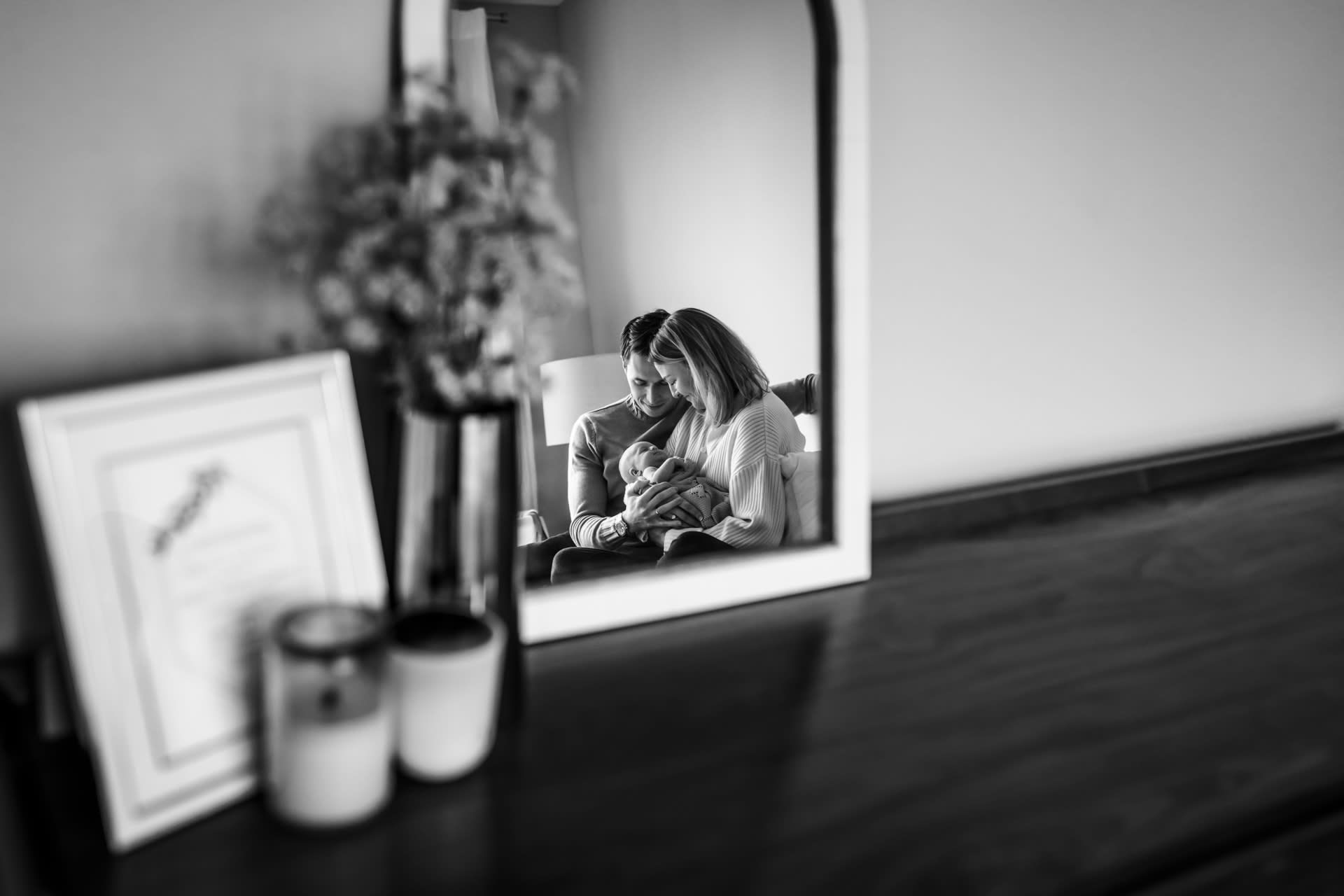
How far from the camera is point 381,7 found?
2.72 ft

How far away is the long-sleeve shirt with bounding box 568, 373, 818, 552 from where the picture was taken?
0.93 metres

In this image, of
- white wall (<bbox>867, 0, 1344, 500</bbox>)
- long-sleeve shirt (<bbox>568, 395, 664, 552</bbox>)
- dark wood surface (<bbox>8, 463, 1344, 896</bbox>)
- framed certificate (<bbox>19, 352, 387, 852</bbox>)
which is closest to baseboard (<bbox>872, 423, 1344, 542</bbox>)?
white wall (<bbox>867, 0, 1344, 500</bbox>)

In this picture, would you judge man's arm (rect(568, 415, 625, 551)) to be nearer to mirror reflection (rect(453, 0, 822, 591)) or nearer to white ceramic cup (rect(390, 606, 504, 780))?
mirror reflection (rect(453, 0, 822, 591))

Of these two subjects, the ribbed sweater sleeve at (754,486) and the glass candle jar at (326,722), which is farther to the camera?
the ribbed sweater sleeve at (754,486)

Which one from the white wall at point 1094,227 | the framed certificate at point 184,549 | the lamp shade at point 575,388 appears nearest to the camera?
the framed certificate at point 184,549

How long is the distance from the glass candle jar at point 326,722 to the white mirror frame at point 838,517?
26 cm

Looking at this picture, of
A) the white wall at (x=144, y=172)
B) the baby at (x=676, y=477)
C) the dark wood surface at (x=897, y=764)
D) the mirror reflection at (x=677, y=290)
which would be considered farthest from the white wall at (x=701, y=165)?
the dark wood surface at (x=897, y=764)

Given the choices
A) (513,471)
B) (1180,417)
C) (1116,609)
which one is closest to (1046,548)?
(1116,609)

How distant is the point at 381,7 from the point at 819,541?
0.66m

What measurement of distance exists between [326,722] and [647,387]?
445 millimetres

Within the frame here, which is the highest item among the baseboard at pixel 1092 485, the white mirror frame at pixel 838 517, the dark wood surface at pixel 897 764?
the white mirror frame at pixel 838 517

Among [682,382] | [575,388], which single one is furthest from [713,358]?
[575,388]

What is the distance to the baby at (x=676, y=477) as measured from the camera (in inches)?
38.0

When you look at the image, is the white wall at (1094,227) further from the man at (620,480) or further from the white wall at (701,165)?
the man at (620,480)
